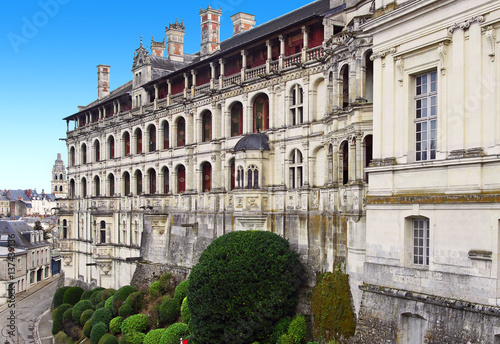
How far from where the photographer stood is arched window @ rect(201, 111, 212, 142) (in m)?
41.7

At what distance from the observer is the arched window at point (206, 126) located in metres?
41.7

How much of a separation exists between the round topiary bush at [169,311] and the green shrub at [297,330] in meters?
11.5

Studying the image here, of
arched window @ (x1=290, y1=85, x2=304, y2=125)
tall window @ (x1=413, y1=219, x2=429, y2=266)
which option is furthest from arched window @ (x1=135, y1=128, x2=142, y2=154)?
tall window @ (x1=413, y1=219, x2=429, y2=266)

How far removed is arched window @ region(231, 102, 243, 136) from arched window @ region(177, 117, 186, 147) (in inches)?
270

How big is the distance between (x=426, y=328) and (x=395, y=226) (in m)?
3.66

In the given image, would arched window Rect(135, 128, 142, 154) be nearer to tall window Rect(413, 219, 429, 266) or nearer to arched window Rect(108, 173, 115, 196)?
arched window Rect(108, 173, 115, 196)

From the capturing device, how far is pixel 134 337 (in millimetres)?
36281

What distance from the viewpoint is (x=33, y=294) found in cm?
7212

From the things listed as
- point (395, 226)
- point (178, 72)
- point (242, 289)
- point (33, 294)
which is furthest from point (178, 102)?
point (33, 294)

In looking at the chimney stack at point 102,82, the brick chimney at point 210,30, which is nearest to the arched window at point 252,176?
the brick chimney at point 210,30

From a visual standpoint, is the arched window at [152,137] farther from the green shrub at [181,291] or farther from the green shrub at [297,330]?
the green shrub at [297,330]

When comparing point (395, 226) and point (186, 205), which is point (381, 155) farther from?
point (186, 205)

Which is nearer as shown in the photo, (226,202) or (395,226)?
(395,226)

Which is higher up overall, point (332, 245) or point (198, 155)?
point (198, 155)
